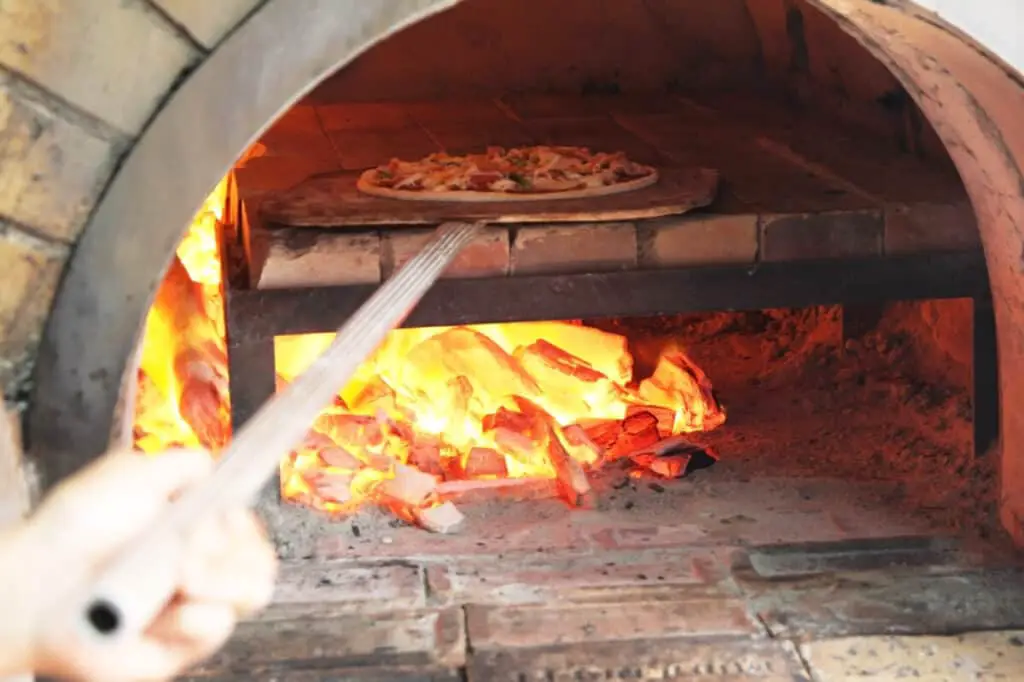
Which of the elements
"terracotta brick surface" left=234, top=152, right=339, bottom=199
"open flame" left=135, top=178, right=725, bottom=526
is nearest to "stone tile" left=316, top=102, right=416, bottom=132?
"terracotta brick surface" left=234, top=152, right=339, bottom=199

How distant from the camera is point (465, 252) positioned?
233 centimetres

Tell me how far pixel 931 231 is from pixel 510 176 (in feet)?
2.52

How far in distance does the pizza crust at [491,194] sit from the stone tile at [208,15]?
846mm

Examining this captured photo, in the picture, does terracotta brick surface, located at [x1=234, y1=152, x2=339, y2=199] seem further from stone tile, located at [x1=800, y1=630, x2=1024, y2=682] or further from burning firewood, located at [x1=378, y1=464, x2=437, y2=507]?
stone tile, located at [x1=800, y1=630, x2=1024, y2=682]

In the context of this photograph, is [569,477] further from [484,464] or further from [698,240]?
[698,240]

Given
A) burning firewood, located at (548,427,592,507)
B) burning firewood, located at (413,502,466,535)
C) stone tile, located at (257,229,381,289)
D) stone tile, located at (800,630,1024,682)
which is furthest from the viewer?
burning firewood, located at (548,427,592,507)

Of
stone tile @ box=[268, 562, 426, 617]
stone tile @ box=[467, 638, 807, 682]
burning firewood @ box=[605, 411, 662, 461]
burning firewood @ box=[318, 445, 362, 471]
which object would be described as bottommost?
stone tile @ box=[467, 638, 807, 682]

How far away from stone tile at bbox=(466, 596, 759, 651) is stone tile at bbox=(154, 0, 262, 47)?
0.94 m

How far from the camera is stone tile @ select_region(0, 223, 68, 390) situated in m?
1.55

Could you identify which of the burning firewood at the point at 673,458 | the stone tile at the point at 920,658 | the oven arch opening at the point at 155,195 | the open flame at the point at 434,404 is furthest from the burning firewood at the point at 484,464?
the oven arch opening at the point at 155,195

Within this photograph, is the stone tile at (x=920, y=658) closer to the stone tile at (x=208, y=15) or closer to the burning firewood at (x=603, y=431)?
the burning firewood at (x=603, y=431)

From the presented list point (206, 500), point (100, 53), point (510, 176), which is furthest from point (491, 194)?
point (206, 500)

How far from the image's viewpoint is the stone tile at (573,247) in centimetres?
235

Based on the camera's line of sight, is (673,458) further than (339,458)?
Yes
